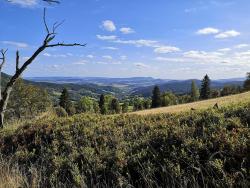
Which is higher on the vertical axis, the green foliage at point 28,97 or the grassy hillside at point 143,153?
the grassy hillside at point 143,153

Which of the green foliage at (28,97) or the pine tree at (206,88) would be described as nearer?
the green foliage at (28,97)

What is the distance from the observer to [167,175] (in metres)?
5.59

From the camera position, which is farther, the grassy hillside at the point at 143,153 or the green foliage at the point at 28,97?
the green foliage at the point at 28,97

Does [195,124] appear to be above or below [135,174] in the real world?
above

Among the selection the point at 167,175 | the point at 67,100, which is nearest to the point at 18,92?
the point at 67,100

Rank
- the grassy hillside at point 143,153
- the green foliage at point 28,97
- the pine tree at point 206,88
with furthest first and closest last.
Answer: the pine tree at point 206,88, the green foliage at point 28,97, the grassy hillside at point 143,153

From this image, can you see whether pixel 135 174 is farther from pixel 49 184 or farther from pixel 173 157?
pixel 49 184

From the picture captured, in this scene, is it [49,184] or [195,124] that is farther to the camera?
[195,124]

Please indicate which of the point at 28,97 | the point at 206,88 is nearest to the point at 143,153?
the point at 28,97

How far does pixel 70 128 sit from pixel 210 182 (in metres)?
5.99

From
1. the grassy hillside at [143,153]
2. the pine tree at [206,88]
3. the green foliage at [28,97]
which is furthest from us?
the pine tree at [206,88]

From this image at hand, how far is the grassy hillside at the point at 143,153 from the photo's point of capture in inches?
211

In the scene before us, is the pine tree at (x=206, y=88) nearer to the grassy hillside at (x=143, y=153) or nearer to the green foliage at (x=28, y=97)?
the green foliage at (x=28, y=97)

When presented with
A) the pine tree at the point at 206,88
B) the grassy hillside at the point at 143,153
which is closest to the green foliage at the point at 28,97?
the pine tree at the point at 206,88
